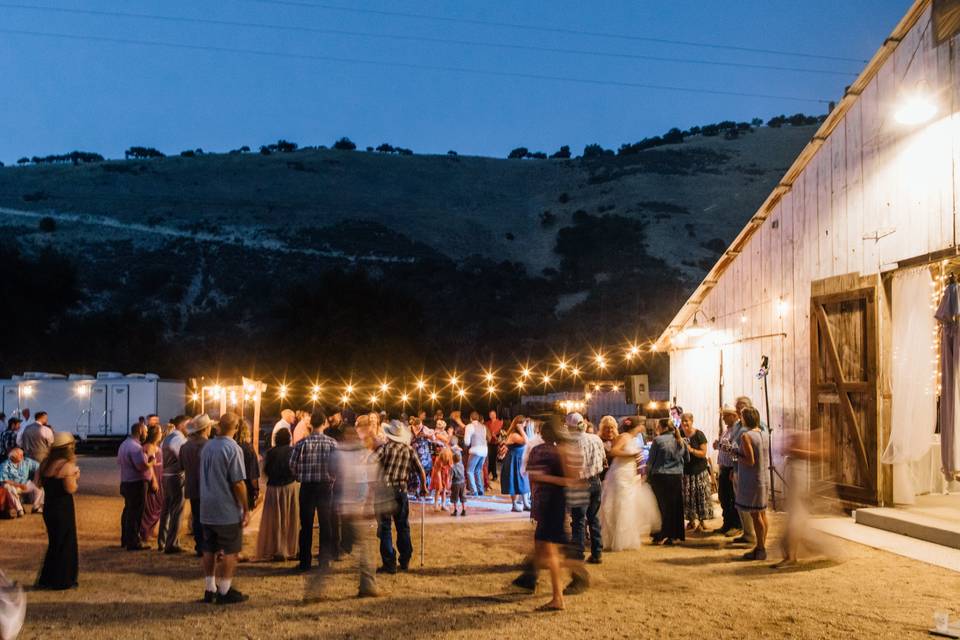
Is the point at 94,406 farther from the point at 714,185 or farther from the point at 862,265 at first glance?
the point at 714,185

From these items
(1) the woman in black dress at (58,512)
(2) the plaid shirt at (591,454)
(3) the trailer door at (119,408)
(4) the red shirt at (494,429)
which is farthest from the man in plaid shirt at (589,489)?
(3) the trailer door at (119,408)

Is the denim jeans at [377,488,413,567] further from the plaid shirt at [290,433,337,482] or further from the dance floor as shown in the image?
the plaid shirt at [290,433,337,482]

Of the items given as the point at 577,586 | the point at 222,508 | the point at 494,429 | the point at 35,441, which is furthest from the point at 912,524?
the point at 35,441

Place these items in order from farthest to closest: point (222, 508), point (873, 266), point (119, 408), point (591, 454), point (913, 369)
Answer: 1. point (119, 408)
2. point (873, 266)
3. point (913, 369)
4. point (591, 454)
5. point (222, 508)

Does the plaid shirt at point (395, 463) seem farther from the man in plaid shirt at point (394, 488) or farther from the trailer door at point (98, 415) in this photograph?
the trailer door at point (98, 415)

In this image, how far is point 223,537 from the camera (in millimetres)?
7270

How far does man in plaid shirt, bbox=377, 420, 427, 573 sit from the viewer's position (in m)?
8.30

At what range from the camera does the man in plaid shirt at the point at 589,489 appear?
8672 millimetres

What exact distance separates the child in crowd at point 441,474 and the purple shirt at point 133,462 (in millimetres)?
4967

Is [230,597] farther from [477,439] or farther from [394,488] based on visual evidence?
[477,439]

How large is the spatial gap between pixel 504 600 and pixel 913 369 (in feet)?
20.7

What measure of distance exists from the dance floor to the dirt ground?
0.05 ft

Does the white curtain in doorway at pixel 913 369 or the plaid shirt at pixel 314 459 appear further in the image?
the white curtain in doorway at pixel 913 369

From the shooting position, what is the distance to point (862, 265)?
36.8 ft
